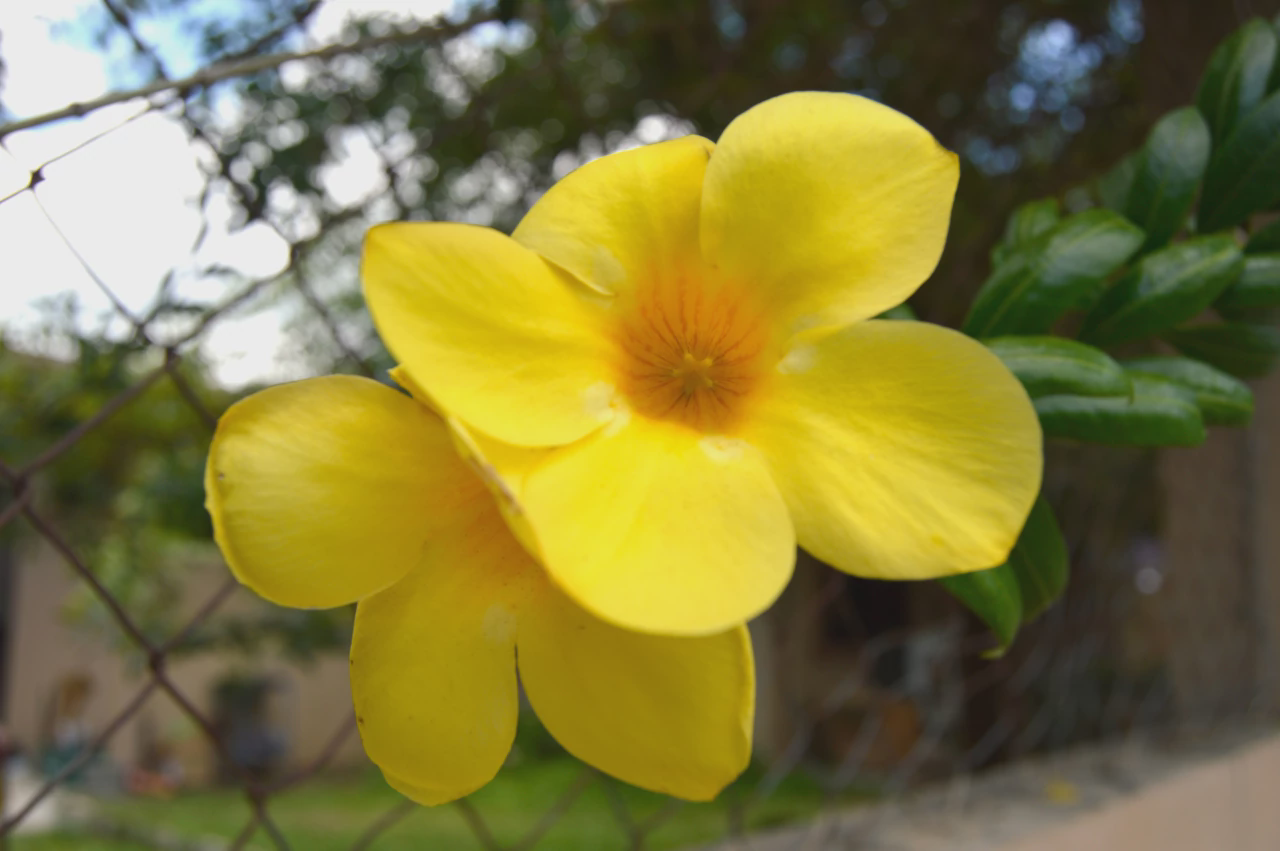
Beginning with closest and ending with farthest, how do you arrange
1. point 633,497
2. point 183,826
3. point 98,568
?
point 633,497, point 98,568, point 183,826

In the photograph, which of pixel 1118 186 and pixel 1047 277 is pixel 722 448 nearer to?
pixel 1047 277

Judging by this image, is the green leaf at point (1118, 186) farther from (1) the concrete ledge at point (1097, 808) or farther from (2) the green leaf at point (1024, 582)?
(1) the concrete ledge at point (1097, 808)

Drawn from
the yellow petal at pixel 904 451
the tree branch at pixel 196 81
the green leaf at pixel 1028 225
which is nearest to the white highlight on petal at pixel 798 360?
the yellow petal at pixel 904 451

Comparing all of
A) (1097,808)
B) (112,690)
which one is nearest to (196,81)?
(1097,808)

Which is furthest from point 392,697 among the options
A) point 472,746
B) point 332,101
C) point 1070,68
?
point 1070,68

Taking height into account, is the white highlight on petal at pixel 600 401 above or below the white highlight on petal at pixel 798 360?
above

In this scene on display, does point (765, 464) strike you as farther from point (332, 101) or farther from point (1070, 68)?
point (1070, 68)

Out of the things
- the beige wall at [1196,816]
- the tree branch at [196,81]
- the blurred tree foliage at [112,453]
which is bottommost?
the beige wall at [1196,816]
